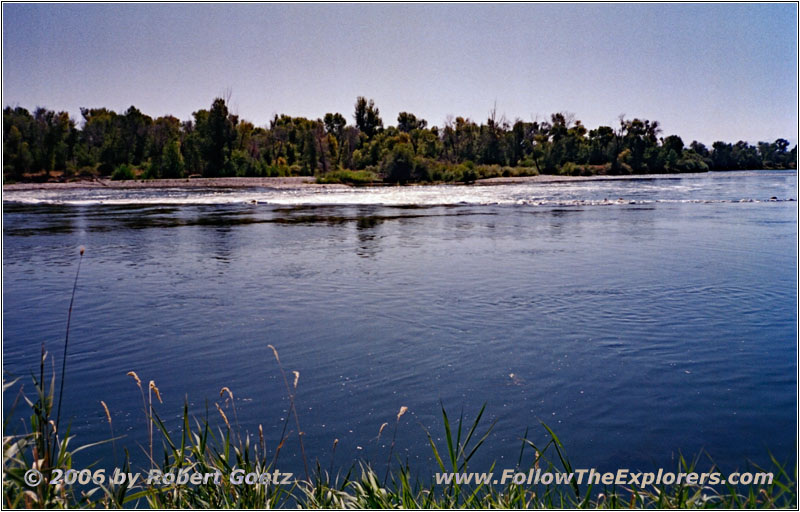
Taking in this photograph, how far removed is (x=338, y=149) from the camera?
84938mm

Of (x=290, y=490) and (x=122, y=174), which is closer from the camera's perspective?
(x=290, y=490)

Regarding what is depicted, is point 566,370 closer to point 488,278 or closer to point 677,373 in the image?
point 677,373

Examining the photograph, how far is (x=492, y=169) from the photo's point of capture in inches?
2589

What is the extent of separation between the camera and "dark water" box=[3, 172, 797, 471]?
5156 millimetres

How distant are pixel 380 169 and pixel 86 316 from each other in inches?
1888

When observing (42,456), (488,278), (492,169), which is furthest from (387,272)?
(492,169)

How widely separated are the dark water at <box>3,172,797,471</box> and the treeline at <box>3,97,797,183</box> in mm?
38807

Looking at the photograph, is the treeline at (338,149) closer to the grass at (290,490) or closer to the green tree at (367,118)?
the green tree at (367,118)

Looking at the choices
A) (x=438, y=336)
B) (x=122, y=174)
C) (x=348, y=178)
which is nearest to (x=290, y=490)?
(x=438, y=336)

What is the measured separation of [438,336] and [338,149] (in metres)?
79.0

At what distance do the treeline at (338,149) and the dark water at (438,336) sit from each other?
38.8 m

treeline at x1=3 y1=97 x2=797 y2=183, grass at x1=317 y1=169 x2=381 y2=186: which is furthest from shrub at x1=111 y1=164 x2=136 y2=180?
grass at x1=317 y1=169 x2=381 y2=186

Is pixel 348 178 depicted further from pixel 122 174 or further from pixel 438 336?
pixel 438 336

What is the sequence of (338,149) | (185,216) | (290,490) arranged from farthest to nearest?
1. (338,149)
2. (185,216)
3. (290,490)
